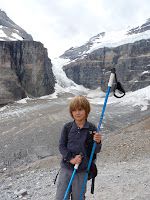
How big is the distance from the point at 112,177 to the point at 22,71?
3580 centimetres

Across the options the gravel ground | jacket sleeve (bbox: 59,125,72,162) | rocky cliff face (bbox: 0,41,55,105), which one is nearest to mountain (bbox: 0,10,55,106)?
rocky cliff face (bbox: 0,41,55,105)

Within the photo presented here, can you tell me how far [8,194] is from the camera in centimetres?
520

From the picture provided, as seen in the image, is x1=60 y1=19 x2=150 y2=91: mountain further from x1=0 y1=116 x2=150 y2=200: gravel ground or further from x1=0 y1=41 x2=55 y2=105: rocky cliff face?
x1=0 y1=116 x2=150 y2=200: gravel ground

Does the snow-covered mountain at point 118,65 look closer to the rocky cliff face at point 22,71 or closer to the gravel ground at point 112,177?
the rocky cliff face at point 22,71

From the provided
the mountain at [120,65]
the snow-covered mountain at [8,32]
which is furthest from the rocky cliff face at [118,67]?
the snow-covered mountain at [8,32]

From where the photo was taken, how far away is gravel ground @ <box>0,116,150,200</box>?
4.13 m

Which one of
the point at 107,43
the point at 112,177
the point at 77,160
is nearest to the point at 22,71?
the point at 112,177

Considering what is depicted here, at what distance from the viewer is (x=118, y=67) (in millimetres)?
51781

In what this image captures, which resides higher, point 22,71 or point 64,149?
point 22,71

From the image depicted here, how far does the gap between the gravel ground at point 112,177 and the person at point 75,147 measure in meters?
1.91

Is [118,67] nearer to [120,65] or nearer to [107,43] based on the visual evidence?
[120,65]

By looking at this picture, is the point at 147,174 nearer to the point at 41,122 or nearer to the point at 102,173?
the point at 102,173

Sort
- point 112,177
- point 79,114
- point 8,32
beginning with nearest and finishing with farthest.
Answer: point 79,114
point 112,177
point 8,32

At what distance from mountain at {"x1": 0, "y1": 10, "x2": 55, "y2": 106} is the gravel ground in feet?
79.0
